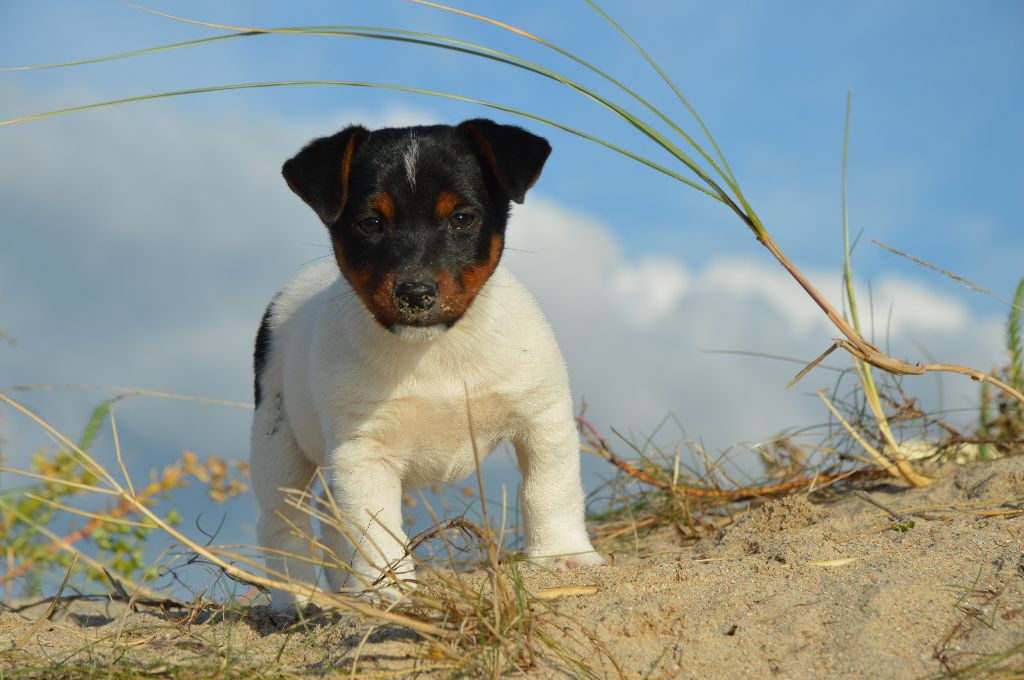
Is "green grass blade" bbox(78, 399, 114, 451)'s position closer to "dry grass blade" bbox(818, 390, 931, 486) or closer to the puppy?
the puppy

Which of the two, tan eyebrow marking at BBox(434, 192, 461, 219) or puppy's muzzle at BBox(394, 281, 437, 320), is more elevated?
tan eyebrow marking at BBox(434, 192, 461, 219)

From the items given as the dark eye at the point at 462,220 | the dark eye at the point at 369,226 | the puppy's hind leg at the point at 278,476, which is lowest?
the puppy's hind leg at the point at 278,476

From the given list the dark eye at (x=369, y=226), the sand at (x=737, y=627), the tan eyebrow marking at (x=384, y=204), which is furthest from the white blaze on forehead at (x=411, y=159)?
the sand at (x=737, y=627)

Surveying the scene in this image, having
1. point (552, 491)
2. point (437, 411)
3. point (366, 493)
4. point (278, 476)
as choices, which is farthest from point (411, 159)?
point (278, 476)

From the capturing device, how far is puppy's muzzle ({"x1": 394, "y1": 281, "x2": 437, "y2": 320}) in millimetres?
4277

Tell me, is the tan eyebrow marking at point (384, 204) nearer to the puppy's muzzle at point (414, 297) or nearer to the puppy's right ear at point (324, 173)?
the puppy's right ear at point (324, 173)

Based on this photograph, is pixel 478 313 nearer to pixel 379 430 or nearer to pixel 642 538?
pixel 379 430

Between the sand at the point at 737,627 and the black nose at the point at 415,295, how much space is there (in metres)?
1.25

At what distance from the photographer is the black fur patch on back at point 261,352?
615cm

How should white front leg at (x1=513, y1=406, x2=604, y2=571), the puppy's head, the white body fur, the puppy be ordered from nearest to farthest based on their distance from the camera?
the puppy's head < the puppy < the white body fur < white front leg at (x1=513, y1=406, x2=604, y2=571)

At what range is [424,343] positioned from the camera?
15.9 ft

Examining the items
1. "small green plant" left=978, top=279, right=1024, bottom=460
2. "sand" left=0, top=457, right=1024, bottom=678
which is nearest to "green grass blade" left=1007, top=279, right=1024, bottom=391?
"small green plant" left=978, top=279, right=1024, bottom=460

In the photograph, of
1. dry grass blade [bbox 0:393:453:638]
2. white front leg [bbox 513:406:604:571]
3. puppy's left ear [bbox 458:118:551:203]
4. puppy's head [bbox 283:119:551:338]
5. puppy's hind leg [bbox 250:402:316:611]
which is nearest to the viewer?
dry grass blade [bbox 0:393:453:638]

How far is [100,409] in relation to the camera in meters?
6.41
